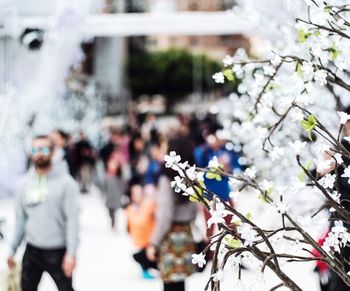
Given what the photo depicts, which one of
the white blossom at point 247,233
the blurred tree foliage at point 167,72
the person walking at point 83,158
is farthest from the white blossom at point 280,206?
the blurred tree foliage at point 167,72

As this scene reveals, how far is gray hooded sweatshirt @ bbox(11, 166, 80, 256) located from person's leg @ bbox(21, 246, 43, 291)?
0.08 meters

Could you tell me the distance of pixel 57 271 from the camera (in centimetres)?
629

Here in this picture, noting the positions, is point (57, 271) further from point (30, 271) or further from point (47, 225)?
point (47, 225)

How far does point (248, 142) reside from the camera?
30.5ft

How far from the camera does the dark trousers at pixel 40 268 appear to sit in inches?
247

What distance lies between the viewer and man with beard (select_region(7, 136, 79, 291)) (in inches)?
246

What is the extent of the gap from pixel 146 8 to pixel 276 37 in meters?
36.0

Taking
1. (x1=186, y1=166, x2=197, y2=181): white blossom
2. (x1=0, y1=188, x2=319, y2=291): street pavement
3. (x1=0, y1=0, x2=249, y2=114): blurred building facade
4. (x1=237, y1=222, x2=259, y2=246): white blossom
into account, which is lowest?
(x1=0, y1=188, x2=319, y2=291): street pavement

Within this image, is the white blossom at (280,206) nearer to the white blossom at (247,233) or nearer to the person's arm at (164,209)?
the white blossom at (247,233)

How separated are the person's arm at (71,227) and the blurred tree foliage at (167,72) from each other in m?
62.4

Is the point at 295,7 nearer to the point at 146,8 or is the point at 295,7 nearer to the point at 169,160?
the point at 169,160

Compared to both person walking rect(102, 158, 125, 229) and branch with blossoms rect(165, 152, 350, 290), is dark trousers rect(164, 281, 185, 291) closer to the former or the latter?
branch with blossoms rect(165, 152, 350, 290)

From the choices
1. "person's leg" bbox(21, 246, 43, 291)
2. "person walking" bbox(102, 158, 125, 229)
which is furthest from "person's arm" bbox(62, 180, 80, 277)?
"person walking" bbox(102, 158, 125, 229)

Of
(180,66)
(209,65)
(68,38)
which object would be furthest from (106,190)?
(209,65)
